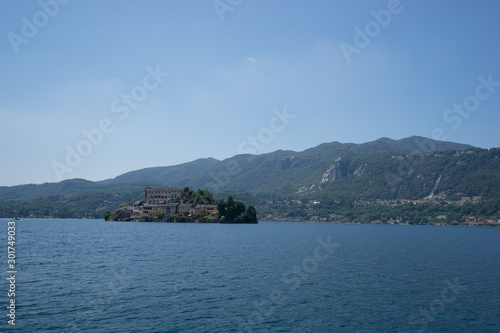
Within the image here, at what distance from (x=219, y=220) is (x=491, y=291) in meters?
156

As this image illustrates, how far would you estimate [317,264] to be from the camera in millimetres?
51156

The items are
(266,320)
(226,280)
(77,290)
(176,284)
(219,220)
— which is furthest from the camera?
(219,220)

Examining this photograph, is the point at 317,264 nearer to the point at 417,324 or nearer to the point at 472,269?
the point at 472,269

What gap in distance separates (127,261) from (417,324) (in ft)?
121

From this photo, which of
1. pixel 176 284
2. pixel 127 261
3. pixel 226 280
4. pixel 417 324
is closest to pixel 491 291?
pixel 417 324

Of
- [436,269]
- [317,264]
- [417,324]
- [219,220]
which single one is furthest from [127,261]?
[219,220]

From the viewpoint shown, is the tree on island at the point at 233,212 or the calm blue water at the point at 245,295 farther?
the tree on island at the point at 233,212

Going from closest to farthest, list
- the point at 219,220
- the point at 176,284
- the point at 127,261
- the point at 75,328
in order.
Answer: the point at 75,328 → the point at 176,284 → the point at 127,261 → the point at 219,220

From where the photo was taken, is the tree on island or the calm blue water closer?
the calm blue water

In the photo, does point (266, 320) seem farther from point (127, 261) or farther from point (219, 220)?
point (219, 220)

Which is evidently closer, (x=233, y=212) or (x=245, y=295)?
(x=245, y=295)

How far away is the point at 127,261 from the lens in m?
49.6

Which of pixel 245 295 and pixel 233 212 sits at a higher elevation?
pixel 233 212

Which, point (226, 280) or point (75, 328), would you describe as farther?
point (226, 280)
